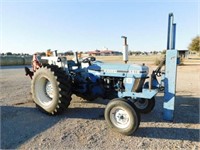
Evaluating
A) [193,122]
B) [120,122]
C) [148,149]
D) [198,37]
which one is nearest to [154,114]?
[193,122]

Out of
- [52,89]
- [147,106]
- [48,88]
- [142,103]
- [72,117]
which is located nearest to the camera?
[72,117]

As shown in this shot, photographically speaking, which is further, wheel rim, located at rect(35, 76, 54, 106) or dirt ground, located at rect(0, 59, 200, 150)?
wheel rim, located at rect(35, 76, 54, 106)

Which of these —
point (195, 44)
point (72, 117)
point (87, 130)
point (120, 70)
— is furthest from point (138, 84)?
point (195, 44)

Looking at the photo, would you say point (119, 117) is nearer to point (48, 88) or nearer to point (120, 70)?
point (120, 70)

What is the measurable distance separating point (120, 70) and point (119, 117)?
1.24 meters

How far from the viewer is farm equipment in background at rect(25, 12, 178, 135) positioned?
4535 millimetres

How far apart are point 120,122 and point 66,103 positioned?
160 cm

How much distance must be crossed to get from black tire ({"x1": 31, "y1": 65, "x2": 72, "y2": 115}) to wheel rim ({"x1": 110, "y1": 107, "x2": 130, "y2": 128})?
4.71 feet

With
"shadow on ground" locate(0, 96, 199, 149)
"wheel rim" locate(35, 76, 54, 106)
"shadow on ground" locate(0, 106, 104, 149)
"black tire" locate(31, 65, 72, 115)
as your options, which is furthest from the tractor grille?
"wheel rim" locate(35, 76, 54, 106)

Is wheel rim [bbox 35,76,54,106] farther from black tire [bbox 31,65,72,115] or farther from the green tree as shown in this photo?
the green tree

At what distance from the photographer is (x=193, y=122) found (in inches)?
205

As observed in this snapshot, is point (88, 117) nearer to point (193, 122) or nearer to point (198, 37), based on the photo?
point (193, 122)

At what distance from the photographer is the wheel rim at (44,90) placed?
6047 mm

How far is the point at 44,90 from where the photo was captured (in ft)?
20.3
